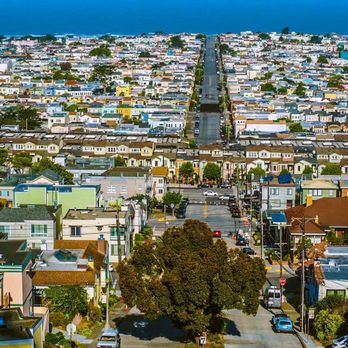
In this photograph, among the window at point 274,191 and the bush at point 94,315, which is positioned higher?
the window at point 274,191

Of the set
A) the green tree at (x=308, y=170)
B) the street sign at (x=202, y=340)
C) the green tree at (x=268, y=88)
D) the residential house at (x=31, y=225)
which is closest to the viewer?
the street sign at (x=202, y=340)

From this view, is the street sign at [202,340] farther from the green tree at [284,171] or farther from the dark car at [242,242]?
the green tree at [284,171]

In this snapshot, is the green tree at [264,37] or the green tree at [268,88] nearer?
the green tree at [268,88]

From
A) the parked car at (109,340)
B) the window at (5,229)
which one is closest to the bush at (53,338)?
the parked car at (109,340)

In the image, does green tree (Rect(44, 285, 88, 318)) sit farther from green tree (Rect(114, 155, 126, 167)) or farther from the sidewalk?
green tree (Rect(114, 155, 126, 167))

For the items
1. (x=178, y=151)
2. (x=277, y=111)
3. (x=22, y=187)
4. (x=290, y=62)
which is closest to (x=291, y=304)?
(x=22, y=187)

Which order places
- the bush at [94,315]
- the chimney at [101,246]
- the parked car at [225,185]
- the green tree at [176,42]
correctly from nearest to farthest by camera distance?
1. the bush at [94,315]
2. the chimney at [101,246]
3. the parked car at [225,185]
4. the green tree at [176,42]

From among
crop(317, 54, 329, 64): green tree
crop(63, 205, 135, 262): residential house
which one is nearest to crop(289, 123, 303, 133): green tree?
crop(63, 205, 135, 262): residential house
